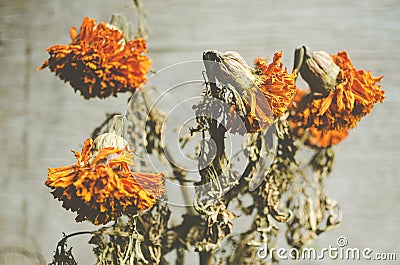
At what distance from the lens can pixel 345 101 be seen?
50 centimetres

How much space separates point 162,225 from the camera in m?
0.53

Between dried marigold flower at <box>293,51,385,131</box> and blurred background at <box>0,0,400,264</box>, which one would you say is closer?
dried marigold flower at <box>293,51,385,131</box>

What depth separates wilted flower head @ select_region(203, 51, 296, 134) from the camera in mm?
432

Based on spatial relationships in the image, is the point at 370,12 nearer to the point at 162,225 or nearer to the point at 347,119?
the point at 347,119

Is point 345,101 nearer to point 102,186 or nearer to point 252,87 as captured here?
point 252,87

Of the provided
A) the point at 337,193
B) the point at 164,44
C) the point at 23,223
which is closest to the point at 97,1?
the point at 164,44

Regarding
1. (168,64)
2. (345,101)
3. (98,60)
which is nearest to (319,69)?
(345,101)

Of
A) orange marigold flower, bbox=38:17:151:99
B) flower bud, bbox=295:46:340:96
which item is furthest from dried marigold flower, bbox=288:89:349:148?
orange marigold flower, bbox=38:17:151:99

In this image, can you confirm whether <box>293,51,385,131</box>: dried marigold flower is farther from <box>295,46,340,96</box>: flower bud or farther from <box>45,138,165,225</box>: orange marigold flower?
<box>45,138,165,225</box>: orange marigold flower

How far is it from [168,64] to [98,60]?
431mm

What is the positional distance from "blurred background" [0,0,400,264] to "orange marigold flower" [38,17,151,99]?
386mm

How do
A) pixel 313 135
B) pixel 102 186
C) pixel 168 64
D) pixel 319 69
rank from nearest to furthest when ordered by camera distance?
pixel 102 186 → pixel 319 69 → pixel 313 135 → pixel 168 64

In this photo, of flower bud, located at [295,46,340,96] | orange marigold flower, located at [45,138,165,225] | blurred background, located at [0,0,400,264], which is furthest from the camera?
blurred background, located at [0,0,400,264]

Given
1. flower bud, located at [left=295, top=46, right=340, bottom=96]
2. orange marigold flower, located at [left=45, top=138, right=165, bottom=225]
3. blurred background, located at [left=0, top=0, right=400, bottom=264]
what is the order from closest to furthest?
orange marigold flower, located at [left=45, top=138, right=165, bottom=225]
flower bud, located at [left=295, top=46, right=340, bottom=96]
blurred background, located at [left=0, top=0, right=400, bottom=264]
